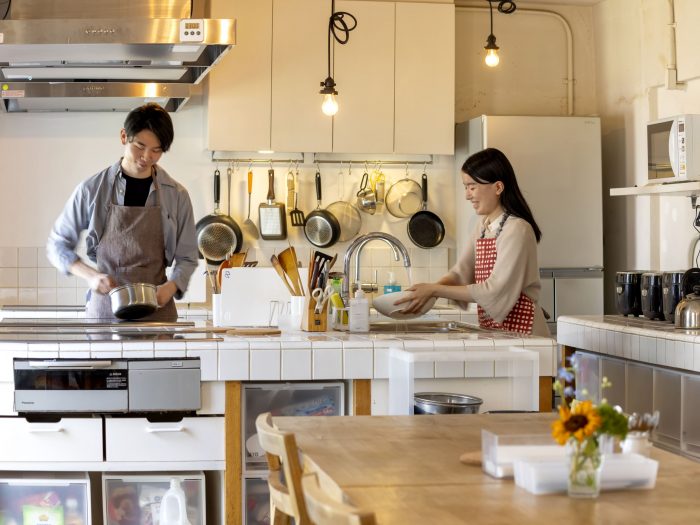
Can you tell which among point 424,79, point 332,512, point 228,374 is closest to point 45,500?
point 228,374

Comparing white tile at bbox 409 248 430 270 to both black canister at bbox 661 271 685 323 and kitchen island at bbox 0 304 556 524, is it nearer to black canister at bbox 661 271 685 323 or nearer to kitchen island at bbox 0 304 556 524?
black canister at bbox 661 271 685 323

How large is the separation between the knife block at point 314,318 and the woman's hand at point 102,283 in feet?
2.29

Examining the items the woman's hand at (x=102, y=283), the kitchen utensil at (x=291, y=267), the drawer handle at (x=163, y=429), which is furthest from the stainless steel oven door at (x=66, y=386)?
the kitchen utensil at (x=291, y=267)

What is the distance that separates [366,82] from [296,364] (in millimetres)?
2889

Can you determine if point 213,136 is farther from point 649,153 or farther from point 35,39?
point 649,153

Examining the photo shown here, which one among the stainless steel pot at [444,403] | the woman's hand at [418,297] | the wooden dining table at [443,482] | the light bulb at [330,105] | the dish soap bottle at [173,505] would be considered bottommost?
the dish soap bottle at [173,505]

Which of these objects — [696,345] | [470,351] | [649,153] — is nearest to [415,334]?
[470,351]

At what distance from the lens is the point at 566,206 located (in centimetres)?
548

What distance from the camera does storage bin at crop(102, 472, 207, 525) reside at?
9.37 ft

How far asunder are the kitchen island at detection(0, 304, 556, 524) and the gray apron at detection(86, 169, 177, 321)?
0.68 m

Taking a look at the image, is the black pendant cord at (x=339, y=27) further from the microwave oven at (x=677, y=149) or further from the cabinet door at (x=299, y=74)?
the microwave oven at (x=677, y=149)

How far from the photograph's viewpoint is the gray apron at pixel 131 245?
145 inches

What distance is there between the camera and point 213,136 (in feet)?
17.5

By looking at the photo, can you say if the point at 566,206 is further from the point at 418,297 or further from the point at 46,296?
the point at 46,296
